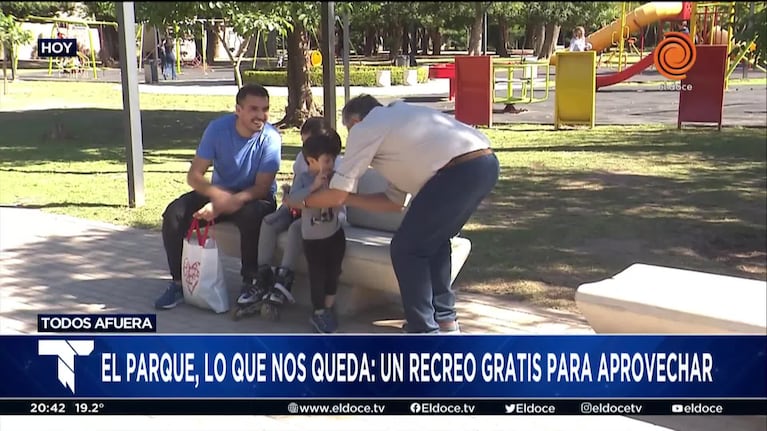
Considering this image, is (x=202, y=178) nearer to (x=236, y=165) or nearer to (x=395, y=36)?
(x=236, y=165)

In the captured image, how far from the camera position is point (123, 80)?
4406 mm

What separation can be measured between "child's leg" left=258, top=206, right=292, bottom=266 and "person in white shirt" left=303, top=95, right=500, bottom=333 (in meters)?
0.75

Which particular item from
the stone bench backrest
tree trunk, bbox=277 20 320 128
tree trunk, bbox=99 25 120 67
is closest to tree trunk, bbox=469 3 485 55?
the stone bench backrest

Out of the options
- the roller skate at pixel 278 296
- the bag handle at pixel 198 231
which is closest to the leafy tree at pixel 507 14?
the bag handle at pixel 198 231

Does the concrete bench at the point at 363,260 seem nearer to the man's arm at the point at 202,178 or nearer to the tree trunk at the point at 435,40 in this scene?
the man's arm at the point at 202,178

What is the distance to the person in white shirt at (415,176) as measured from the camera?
286 cm

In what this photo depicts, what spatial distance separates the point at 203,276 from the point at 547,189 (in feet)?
13.9

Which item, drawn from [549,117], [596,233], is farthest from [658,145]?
[596,233]

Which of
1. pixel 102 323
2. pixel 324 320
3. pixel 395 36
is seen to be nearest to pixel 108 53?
pixel 324 320

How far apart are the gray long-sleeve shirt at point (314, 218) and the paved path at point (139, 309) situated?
1.38 ft

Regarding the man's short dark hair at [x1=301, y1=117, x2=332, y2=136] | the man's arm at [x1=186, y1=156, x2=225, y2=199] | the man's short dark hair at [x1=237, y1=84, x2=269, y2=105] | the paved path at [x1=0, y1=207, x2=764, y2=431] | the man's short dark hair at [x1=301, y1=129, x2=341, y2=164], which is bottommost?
the paved path at [x1=0, y1=207, x2=764, y2=431]

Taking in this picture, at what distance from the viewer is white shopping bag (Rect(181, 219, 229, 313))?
12.3 ft

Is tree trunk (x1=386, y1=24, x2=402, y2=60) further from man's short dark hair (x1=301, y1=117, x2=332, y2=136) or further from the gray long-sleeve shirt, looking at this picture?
the gray long-sleeve shirt

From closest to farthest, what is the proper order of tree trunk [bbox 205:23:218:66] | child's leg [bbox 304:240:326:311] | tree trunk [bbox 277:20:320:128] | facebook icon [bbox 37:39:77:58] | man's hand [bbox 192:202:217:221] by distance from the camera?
tree trunk [bbox 205:23:218:66] < facebook icon [bbox 37:39:77:58] < man's hand [bbox 192:202:217:221] < child's leg [bbox 304:240:326:311] < tree trunk [bbox 277:20:320:128]
